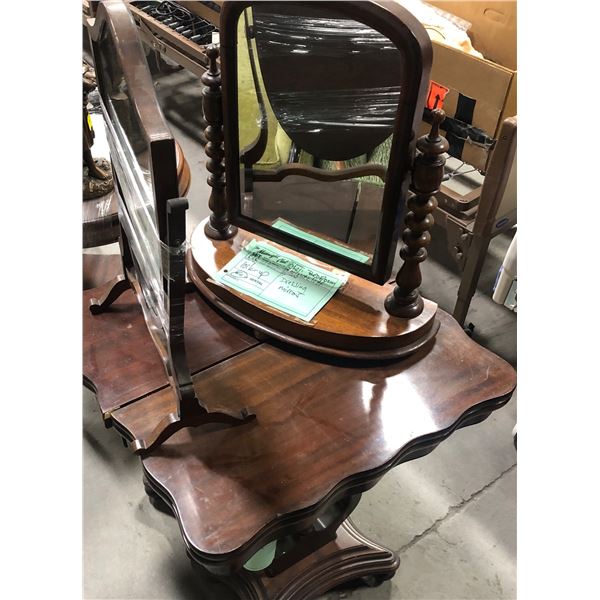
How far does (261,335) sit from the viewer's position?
935 mm

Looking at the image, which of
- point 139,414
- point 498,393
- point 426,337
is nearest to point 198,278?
point 139,414

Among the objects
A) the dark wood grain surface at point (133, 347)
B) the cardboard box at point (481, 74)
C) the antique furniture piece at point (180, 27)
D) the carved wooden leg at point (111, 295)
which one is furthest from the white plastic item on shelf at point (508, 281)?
the antique furniture piece at point (180, 27)

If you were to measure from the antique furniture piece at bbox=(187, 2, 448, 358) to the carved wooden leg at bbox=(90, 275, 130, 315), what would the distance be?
116 mm

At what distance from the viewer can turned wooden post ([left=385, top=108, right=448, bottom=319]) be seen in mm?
785

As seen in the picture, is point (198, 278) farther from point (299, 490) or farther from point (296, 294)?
point (299, 490)

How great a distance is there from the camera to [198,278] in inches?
39.6

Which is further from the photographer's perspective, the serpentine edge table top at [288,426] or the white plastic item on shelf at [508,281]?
the white plastic item on shelf at [508,281]

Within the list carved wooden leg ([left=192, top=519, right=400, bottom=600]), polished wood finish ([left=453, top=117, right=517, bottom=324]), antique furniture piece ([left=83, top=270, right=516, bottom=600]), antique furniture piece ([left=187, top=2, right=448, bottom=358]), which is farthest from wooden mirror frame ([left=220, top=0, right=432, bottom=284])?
polished wood finish ([left=453, top=117, right=517, bottom=324])

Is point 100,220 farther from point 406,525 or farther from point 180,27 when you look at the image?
point 180,27

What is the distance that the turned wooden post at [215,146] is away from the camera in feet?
2.97

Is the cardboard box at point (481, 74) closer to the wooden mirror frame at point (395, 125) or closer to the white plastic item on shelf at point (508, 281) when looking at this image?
the white plastic item on shelf at point (508, 281)

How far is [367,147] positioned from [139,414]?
0.50 meters

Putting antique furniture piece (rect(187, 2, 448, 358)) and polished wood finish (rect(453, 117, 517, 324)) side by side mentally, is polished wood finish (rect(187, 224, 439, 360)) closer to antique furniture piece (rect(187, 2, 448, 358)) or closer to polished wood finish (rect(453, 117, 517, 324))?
antique furniture piece (rect(187, 2, 448, 358))

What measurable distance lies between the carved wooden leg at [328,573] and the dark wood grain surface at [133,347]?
1.73 feet
